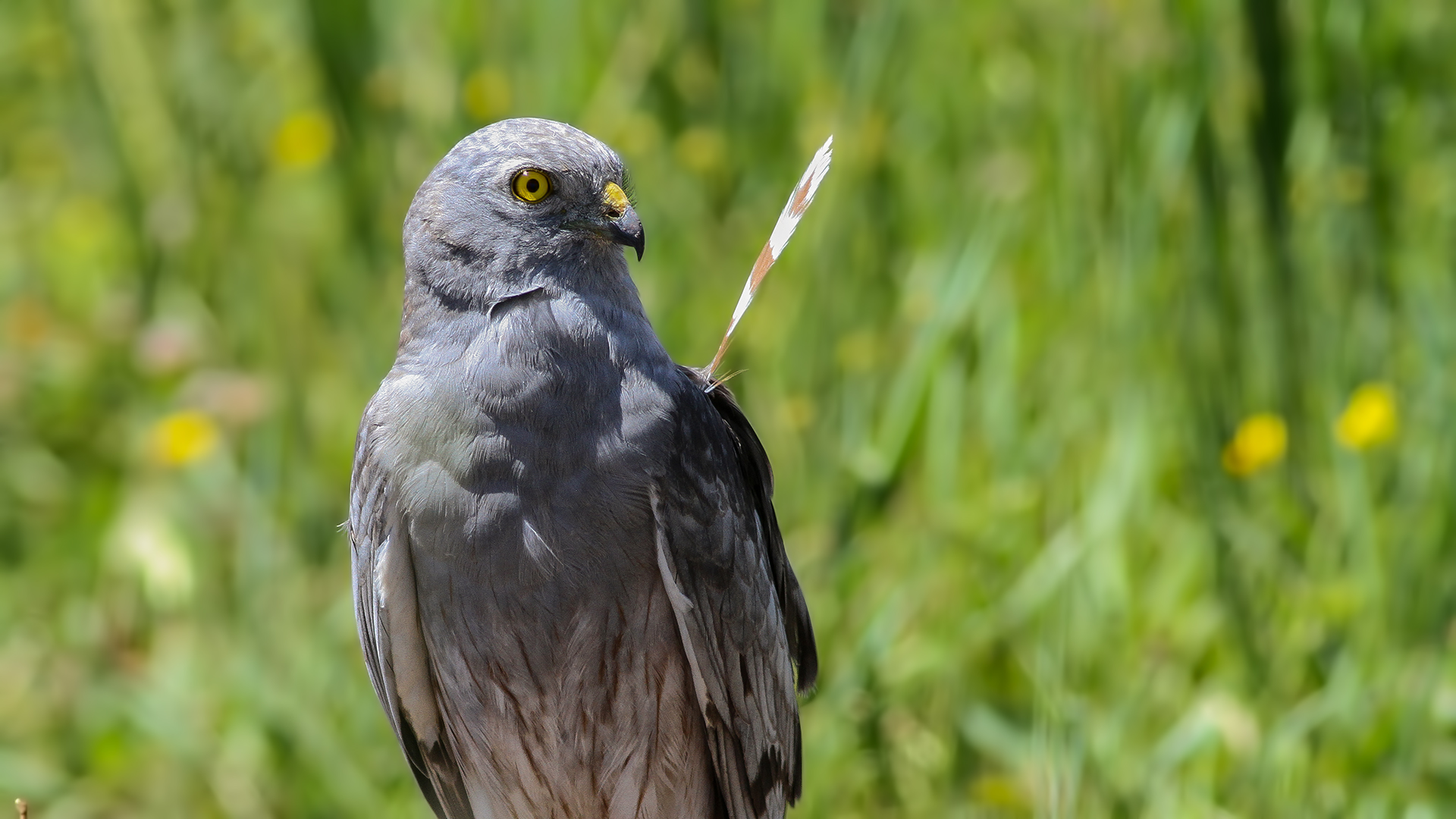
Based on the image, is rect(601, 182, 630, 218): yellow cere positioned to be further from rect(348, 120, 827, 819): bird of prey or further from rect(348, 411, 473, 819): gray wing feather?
rect(348, 411, 473, 819): gray wing feather

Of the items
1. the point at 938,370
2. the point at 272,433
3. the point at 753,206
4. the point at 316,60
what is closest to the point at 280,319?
the point at 272,433

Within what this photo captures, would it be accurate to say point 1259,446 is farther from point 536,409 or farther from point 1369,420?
point 536,409

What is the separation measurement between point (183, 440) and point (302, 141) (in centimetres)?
110

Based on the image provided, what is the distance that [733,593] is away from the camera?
8.95 feet

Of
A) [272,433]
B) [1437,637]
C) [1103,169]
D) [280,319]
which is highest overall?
[1103,169]

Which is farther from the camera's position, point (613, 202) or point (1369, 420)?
point (1369, 420)

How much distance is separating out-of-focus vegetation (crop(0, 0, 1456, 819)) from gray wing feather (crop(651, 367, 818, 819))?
50 centimetres

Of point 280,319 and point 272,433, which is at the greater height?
point 280,319

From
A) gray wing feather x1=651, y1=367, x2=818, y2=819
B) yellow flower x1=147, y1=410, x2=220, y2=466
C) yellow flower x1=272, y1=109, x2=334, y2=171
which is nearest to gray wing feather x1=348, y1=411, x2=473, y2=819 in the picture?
gray wing feather x1=651, y1=367, x2=818, y2=819

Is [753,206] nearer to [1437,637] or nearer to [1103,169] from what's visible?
[1103,169]

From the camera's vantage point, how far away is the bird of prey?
251cm

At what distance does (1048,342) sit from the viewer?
14.0ft

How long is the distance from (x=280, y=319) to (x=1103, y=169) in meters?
2.44

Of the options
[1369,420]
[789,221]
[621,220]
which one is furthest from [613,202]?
[1369,420]
